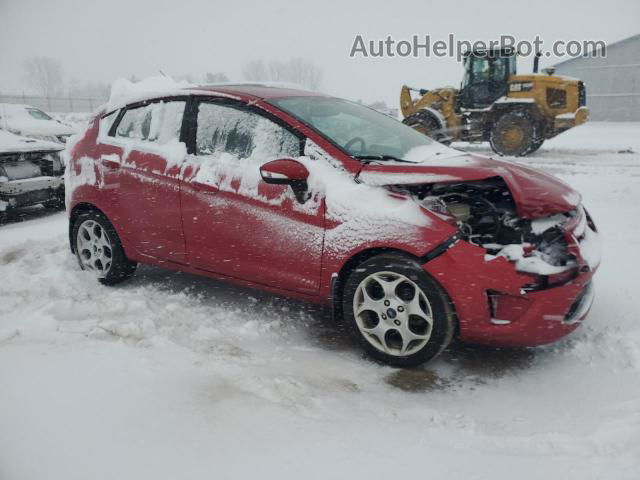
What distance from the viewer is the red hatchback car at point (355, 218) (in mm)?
2600

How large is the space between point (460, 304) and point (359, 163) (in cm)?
99

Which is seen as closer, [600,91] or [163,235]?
[163,235]

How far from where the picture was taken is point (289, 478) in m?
1.93

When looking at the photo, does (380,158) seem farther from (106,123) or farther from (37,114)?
(37,114)

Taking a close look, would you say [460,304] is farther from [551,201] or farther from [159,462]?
[159,462]

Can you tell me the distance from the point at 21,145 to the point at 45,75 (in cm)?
5859

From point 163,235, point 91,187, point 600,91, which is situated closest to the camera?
point 163,235

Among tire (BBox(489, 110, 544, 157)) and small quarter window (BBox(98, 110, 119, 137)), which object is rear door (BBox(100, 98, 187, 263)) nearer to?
small quarter window (BBox(98, 110, 119, 137))

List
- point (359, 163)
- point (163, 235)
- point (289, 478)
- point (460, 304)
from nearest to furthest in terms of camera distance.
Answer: point (289, 478) < point (460, 304) < point (359, 163) < point (163, 235)

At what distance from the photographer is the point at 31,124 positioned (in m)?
11.2

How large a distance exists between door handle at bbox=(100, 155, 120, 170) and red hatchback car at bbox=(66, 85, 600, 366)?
0.01 metres

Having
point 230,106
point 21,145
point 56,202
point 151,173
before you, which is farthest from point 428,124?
point 151,173

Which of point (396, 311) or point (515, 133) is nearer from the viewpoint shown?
point (396, 311)

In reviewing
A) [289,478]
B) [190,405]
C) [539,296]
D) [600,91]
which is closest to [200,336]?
[190,405]
